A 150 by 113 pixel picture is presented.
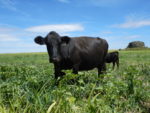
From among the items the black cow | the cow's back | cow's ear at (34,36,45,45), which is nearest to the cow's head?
the black cow

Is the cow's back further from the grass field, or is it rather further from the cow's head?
the grass field

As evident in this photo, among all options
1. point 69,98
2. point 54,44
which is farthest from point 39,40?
point 69,98

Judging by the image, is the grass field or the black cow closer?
the grass field

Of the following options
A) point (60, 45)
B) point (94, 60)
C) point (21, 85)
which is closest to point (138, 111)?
point (21, 85)

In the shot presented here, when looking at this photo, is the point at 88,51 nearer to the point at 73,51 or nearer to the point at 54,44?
the point at 73,51

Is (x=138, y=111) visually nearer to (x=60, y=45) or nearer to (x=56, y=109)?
(x=56, y=109)

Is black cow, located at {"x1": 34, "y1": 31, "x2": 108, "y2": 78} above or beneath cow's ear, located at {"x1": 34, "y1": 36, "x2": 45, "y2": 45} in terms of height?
beneath

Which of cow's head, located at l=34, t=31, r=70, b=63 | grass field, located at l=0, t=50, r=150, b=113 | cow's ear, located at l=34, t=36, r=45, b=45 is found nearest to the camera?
grass field, located at l=0, t=50, r=150, b=113

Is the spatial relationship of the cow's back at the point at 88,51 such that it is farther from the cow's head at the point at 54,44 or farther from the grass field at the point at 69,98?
the grass field at the point at 69,98

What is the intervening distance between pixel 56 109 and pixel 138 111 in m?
1.76

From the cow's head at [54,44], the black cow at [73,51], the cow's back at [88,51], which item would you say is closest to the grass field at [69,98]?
the cow's head at [54,44]

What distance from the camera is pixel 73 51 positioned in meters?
7.09

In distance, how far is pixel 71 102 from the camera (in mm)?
3678

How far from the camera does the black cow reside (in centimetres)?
639
